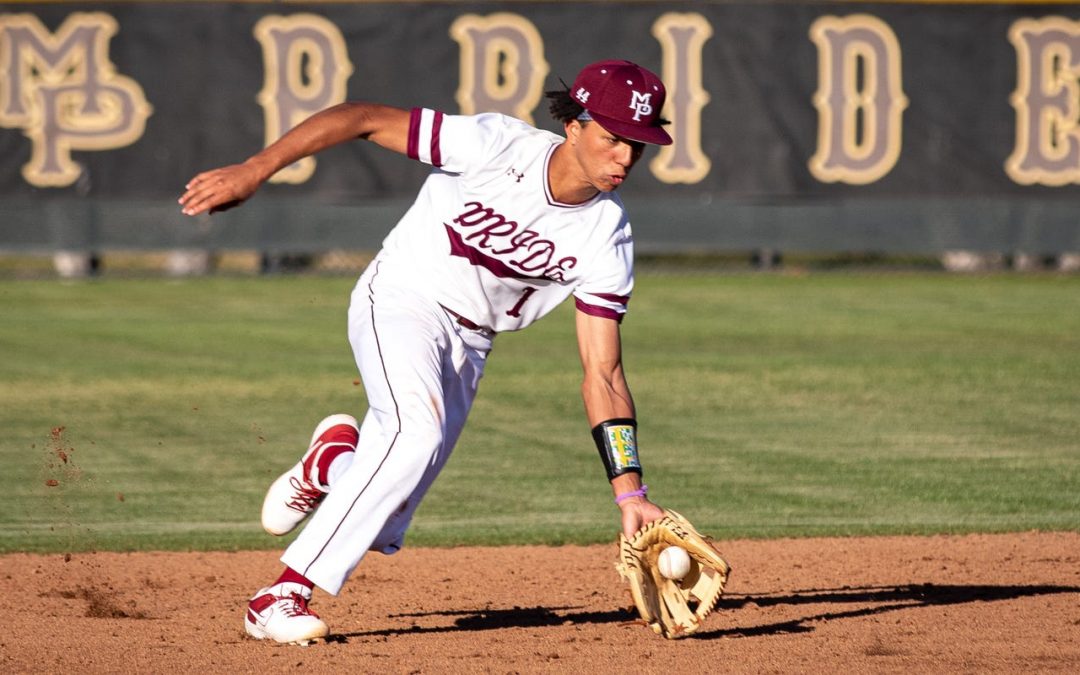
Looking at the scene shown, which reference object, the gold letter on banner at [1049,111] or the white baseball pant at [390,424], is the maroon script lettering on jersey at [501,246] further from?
the gold letter on banner at [1049,111]

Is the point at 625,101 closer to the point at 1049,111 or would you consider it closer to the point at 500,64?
the point at 500,64

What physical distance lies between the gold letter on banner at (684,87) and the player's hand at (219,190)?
11965 mm

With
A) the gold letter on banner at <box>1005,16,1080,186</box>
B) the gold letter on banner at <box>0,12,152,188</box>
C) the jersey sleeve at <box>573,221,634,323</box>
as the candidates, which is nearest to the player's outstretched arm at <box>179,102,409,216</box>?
the jersey sleeve at <box>573,221,634,323</box>

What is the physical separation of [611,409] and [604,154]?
2.60ft

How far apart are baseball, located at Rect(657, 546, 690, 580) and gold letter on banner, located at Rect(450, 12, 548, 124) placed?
1167 centimetres

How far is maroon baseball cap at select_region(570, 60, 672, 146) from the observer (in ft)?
16.6

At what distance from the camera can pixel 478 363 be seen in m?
5.61

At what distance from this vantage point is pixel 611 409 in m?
5.26

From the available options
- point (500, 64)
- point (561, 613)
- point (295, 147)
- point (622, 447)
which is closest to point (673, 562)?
point (622, 447)

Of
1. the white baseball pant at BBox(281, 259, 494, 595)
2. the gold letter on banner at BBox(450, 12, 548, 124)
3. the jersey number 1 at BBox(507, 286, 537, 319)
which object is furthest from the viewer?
the gold letter on banner at BBox(450, 12, 548, 124)

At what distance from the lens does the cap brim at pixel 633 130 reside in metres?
5.05

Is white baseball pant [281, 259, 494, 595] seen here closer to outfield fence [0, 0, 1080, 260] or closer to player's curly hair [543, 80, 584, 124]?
player's curly hair [543, 80, 584, 124]

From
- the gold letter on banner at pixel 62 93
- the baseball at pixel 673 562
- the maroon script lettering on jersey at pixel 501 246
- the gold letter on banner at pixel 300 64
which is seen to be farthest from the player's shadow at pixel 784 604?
the gold letter on banner at pixel 62 93

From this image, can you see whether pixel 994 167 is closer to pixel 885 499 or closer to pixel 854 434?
pixel 854 434
